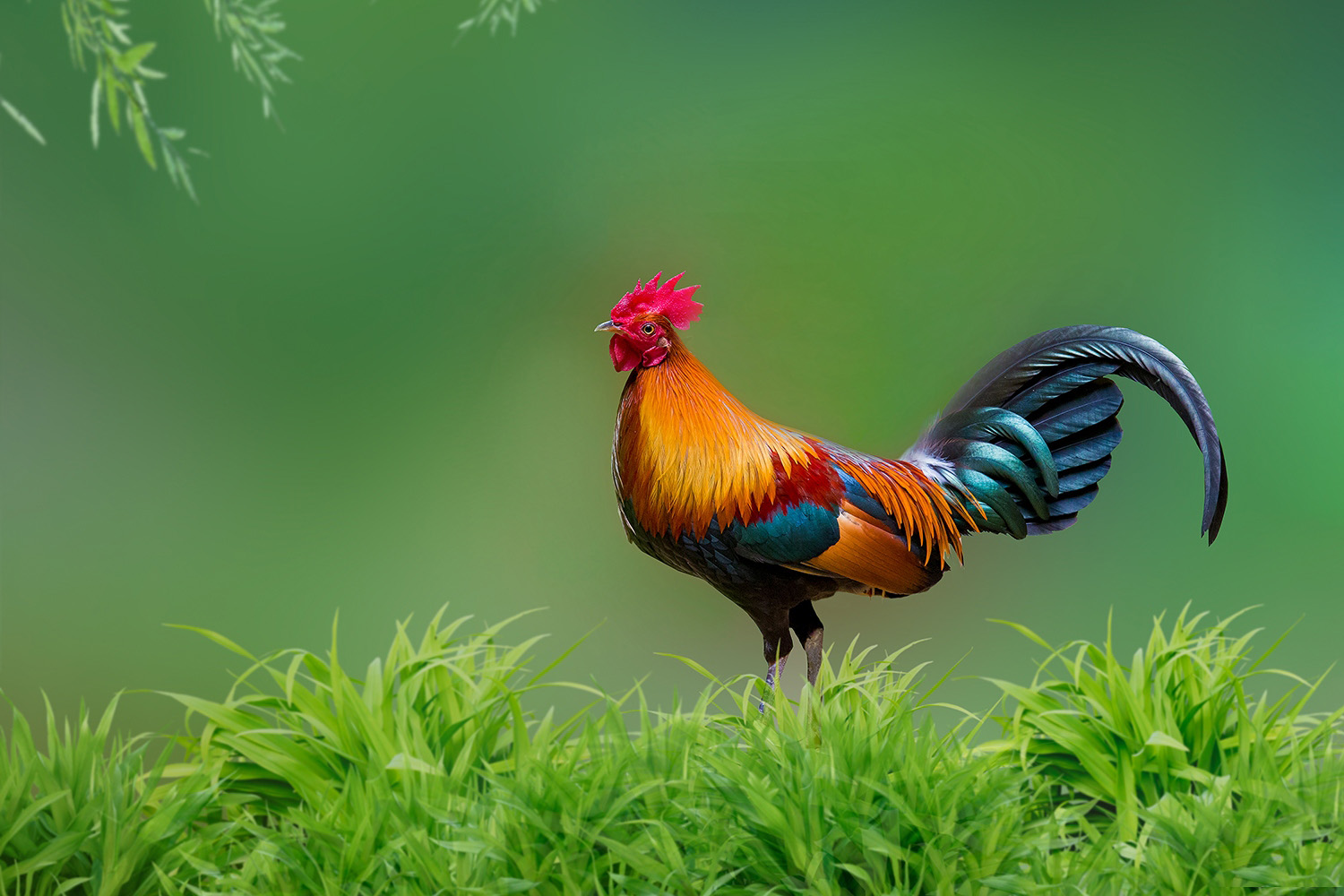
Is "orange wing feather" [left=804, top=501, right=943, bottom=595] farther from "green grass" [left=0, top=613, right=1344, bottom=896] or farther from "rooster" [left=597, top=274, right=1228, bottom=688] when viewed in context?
"green grass" [left=0, top=613, right=1344, bottom=896]

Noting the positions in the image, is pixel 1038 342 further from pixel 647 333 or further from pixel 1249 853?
pixel 1249 853

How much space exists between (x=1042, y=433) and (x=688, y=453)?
828 mm

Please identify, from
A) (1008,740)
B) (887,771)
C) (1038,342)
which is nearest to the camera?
(887,771)

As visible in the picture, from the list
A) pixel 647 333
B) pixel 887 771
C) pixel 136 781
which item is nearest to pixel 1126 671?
pixel 887 771

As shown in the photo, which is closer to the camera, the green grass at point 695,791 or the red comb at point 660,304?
the green grass at point 695,791

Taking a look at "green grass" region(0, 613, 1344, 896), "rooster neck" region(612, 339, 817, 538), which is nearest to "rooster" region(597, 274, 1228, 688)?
"rooster neck" region(612, 339, 817, 538)

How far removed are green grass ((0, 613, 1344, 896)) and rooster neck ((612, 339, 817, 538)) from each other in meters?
0.37

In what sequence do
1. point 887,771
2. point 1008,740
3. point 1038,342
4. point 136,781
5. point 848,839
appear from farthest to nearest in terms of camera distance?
point 1038,342
point 1008,740
point 136,781
point 887,771
point 848,839

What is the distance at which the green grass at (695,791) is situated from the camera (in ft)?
5.25

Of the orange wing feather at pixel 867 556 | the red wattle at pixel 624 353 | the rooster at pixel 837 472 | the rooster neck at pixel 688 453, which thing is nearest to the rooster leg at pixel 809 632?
the rooster at pixel 837 472

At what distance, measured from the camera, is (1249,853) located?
164cm

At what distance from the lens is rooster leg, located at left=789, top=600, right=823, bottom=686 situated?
2365mm

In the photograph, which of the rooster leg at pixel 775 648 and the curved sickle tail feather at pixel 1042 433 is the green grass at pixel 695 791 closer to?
the rooster leg at pixel 775 648

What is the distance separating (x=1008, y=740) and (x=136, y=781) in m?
1.66
